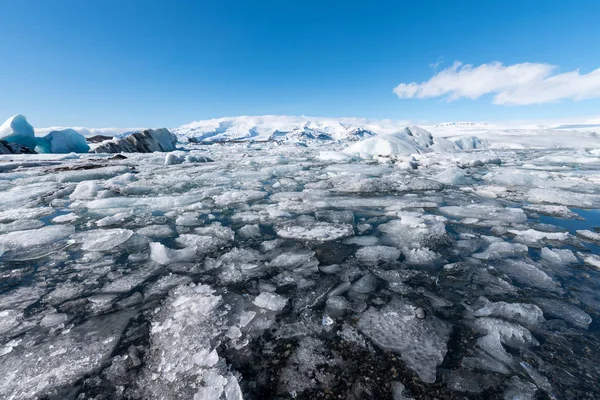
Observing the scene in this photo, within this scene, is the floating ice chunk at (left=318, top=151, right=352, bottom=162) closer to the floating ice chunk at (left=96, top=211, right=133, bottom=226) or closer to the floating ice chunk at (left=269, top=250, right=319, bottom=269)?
the floating ice chunk at (left=96, top=211, right=133, bottom=226)

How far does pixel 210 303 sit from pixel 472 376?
126 cm

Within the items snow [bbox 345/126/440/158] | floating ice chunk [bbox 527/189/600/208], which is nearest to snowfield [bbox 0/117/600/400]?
floating ice chunk [bbox 527/189/600/208]

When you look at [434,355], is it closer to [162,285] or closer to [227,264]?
[227,264]

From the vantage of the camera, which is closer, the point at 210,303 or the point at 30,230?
the point at 210,303

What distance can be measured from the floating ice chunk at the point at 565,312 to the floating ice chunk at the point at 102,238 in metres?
3.02

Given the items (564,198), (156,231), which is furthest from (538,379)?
(564,198)

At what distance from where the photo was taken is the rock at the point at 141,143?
54.8ft

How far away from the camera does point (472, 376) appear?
1061 millimetres

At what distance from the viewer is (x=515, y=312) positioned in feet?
4.63

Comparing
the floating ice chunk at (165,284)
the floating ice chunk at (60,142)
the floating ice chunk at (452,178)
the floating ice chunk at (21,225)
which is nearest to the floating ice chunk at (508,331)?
the floating ice chunk at (165,284)

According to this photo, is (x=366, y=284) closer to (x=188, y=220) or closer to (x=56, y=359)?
(x=56, y=359)

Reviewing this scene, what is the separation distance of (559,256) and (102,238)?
3.76m

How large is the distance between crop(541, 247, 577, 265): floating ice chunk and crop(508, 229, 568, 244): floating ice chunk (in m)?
0.25

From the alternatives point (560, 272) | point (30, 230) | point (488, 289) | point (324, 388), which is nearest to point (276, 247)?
point (324, 388)
